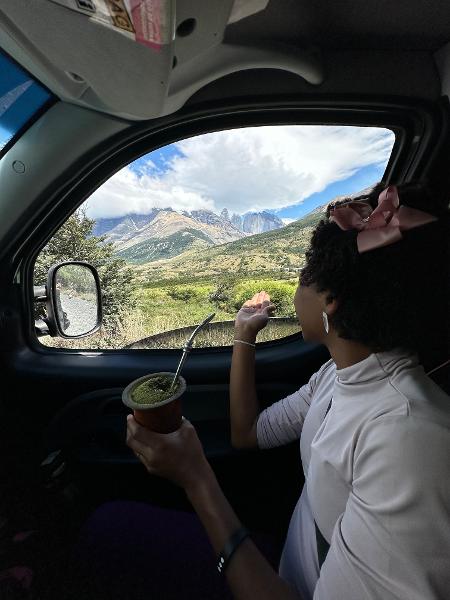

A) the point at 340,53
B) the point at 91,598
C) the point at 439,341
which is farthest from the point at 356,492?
the point at 340,53

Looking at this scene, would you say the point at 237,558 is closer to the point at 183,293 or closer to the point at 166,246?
the point at 183,293

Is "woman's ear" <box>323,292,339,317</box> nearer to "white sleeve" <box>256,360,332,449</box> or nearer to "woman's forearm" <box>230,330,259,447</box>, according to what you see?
"white sleeve" <box>256,360,332,449</box>

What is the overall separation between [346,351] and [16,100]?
141 cm

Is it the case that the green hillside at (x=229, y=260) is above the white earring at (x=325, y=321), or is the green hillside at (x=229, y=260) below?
above

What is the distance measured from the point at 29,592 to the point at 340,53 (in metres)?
2.25

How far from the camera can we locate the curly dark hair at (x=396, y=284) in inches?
33.8

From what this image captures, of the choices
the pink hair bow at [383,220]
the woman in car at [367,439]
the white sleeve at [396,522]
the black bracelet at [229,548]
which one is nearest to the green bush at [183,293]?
the woman in car at [367,439]

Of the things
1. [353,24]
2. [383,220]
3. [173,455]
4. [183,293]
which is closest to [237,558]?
[173,455]

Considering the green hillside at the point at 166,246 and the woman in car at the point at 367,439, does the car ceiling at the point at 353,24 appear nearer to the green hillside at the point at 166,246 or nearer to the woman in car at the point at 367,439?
the woman in car at the point at 367,439

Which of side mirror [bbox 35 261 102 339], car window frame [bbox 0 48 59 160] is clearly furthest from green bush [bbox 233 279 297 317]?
car window frame [bbox 0 48 59 160]

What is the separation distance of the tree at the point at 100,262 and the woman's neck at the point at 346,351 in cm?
118

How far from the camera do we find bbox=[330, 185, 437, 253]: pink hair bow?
821mm

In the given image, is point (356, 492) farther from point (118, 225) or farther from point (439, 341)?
point (118, 225)

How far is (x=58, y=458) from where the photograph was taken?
5.16 feet
